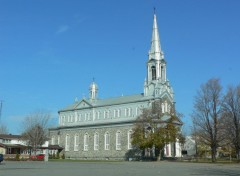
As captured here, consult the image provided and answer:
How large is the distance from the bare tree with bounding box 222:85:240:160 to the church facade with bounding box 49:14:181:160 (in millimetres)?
22064

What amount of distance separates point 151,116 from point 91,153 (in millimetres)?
32391

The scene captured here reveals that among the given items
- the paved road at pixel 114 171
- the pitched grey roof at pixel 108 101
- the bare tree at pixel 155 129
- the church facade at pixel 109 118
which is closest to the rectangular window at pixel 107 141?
the church facade at pixel 109 118

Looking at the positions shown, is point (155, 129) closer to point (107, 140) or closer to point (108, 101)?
point (107, 140)

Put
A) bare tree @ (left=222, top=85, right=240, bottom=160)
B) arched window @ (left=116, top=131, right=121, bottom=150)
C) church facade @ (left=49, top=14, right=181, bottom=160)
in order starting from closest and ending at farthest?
bare tree @ (left=222, top=85, right=240, bottom=160)
church facade @ (left=49, top=14, right=181, bottom=160)
arched window @ (left=116, top=131, right=121, bottom=150)

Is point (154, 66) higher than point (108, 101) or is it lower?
higher

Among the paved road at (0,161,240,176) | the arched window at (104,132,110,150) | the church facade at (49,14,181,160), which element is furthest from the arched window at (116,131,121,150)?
the paved road at (0,161,240,176)

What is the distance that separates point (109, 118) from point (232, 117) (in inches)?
1741

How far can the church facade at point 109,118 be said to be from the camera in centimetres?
9119

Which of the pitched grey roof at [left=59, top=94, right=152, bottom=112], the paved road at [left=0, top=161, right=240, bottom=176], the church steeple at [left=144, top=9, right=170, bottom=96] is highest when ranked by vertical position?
the church steeple at [left=144, top=9, right=170, bottom=96]

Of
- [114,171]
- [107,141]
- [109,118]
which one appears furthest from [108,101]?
[114,171]

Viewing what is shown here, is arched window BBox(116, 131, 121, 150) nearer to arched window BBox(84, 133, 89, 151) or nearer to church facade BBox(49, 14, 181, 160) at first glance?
church facade BBox(49, 14, 181, 160)

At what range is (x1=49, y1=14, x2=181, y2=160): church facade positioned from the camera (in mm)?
91188

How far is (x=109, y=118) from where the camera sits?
100 metres

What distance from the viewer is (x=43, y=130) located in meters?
105
